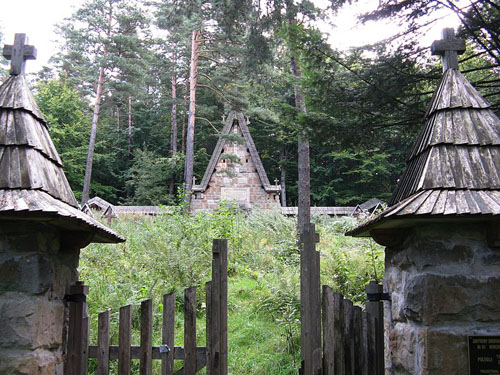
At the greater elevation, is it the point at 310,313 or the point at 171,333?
the point at 310,313

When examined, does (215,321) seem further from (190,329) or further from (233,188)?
(233,188)

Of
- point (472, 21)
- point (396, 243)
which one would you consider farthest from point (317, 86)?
point (396, 243)

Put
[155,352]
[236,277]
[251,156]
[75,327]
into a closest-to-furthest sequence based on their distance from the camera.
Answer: [75,327], [155,352], [236,277], [251,156]

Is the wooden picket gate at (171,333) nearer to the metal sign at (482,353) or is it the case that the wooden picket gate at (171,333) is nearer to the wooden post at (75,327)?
the wooden post at (75,327)

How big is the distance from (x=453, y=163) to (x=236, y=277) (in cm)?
617

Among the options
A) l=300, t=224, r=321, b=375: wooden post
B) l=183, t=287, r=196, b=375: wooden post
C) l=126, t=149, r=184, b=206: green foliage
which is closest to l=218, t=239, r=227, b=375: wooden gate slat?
l=183, t=287, r=196, b=375: wooden post

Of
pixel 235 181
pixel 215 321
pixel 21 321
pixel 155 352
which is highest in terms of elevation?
pixel 235 181

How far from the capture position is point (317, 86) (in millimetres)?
5488

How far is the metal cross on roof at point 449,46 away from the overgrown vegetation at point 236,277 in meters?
3.55

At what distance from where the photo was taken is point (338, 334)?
333 centimetres

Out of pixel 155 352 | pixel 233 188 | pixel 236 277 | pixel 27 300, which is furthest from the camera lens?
pixel 233 188

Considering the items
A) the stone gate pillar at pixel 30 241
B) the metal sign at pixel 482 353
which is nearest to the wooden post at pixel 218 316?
the stone gate pillar at pixel 30 241

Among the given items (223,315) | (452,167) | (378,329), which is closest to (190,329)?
(223,315)

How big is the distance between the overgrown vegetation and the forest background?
2101 millimetres
